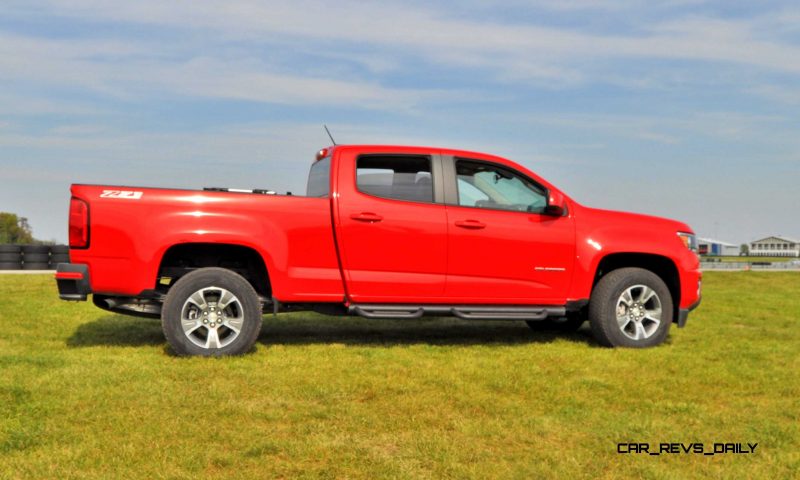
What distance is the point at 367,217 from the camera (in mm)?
7246

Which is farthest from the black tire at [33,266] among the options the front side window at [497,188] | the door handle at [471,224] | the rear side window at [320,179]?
the door handle at [471,224]

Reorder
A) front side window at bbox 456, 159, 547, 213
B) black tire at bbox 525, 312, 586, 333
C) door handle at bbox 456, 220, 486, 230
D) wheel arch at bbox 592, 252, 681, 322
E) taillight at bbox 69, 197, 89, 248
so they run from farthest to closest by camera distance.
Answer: black tire at bbox 525, 312, 586, 333 → wheel arch at bbox 592, 252, 681, 322 → front side window at bbox 456, 159, 547, 213 → door handle at bbox 456, 220, 486, 230 → taillight at bbox 69, 197, 89, 248

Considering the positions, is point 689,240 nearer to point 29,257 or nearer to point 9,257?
point 29,257

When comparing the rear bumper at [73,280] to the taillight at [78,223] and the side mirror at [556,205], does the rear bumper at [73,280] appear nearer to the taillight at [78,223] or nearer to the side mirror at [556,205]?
the taillight at [78,223]

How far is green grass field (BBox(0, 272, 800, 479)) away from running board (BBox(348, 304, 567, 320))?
1.22 ft

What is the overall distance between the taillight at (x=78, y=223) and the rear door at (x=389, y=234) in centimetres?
228

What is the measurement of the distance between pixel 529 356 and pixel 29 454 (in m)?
4.59

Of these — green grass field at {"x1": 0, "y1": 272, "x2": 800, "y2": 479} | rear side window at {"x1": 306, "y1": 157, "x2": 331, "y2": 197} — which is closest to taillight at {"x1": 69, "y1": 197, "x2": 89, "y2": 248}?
green grass field at {"x1": 0, "y1": 272, "x2": 800, "y2": 479}

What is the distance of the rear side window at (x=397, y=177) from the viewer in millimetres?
7492

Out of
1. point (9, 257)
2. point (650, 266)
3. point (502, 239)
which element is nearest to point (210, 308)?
point (502, 239)

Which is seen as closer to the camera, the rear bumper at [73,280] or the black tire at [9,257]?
the rear bumper at [73,280]

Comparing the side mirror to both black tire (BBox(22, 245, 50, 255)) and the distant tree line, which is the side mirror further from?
the distant tree line

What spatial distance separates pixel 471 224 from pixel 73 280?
3753mm

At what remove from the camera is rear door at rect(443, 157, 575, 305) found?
751 cm
